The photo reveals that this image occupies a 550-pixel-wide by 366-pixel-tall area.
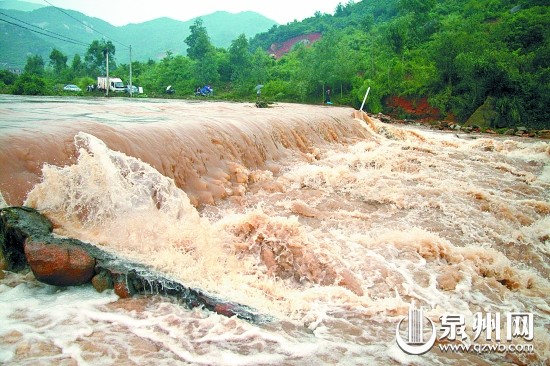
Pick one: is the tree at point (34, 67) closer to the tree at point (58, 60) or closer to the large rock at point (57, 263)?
the tree at point (58, 60)

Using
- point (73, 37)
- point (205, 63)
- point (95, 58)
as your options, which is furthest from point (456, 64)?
point (73, 37)

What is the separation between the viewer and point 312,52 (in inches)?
1146

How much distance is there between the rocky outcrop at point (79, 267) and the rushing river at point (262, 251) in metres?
0.10

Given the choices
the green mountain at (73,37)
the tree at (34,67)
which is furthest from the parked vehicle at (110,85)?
the green mountain at (73,37)

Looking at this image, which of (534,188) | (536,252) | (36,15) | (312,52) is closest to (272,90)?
(312,52)

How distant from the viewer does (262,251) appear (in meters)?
4.16

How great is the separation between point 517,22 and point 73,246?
2699 cm

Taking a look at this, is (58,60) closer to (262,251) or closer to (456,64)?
(456,64)

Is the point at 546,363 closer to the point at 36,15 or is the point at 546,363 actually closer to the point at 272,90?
the point at 272,90

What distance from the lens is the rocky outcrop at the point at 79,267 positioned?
Result: 2971 mm

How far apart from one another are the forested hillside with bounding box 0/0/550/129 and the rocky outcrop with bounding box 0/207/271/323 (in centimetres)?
1915

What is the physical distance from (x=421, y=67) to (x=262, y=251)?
24.3 m

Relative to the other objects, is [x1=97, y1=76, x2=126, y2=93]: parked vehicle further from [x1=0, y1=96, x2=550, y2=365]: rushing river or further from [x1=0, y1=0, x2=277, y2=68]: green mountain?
[x1=0, y1=0, x2=277, y2=68]: green mountain

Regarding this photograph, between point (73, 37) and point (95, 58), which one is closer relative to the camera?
point (95, 58)
